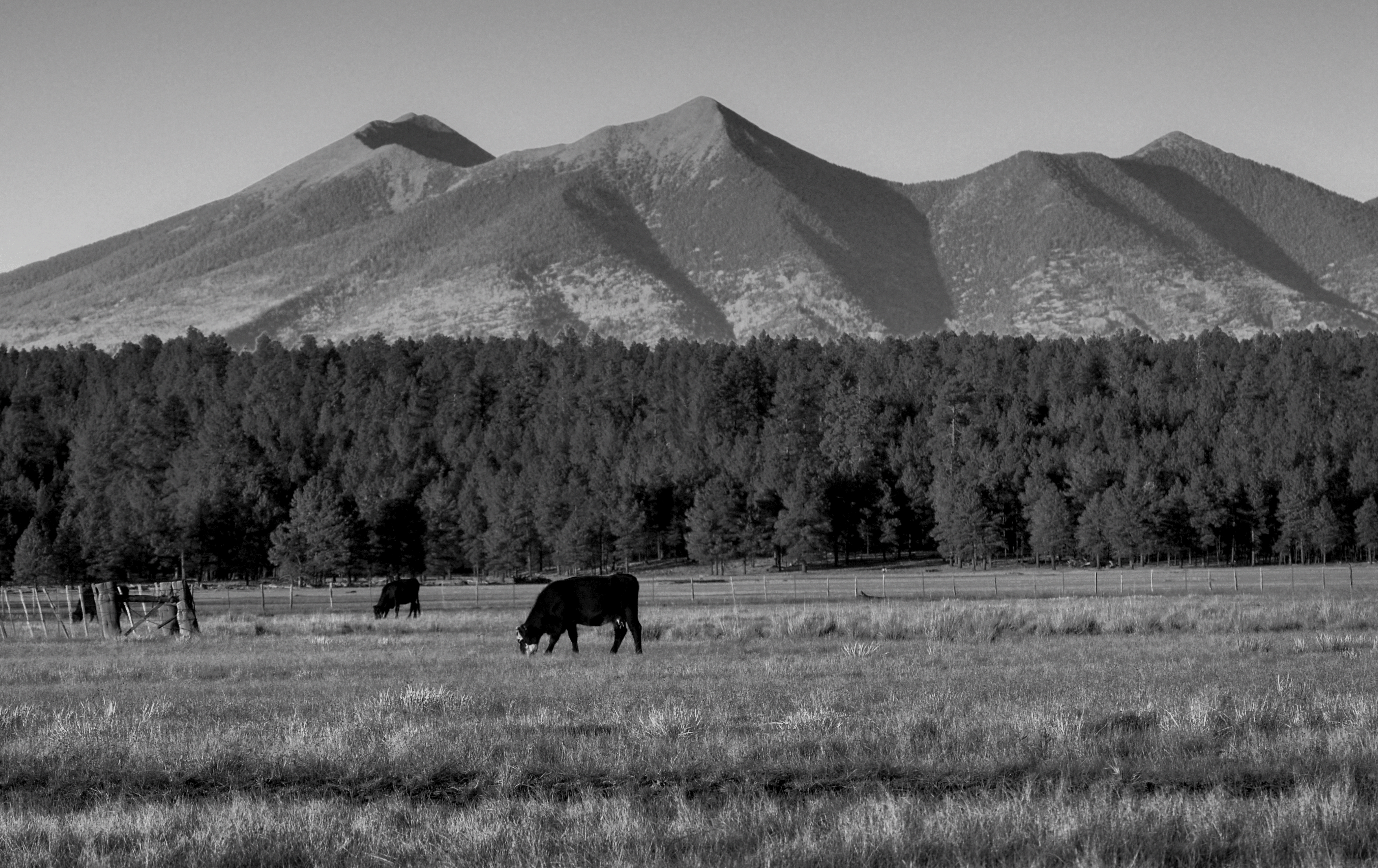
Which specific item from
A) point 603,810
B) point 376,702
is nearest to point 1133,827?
point 603,810

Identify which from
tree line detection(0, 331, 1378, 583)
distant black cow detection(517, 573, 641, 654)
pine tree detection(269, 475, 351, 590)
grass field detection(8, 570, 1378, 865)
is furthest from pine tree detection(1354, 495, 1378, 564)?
distant black cow detection(517, 573, 641, 654)

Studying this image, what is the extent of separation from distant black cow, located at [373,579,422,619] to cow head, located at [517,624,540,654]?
19520mm

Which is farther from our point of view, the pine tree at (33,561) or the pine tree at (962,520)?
the pine tree at (962,520)

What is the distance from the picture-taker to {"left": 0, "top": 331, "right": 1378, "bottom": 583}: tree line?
109 meters

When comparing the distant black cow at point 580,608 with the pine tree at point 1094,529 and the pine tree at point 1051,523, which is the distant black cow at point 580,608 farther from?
the pine tree at point 1094,529

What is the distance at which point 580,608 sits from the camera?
88.0 feet

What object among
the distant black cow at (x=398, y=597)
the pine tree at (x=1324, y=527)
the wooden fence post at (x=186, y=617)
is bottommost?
the pine tree at (x=1324, y=527)

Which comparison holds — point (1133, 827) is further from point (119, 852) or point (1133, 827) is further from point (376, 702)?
point (376, 702)

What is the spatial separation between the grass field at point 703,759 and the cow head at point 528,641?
1.19 m

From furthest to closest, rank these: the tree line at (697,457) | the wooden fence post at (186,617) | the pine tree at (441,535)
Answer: the pine tree at (441,535)
the tree line at (697,457)
the wooden fence post at (186,617)

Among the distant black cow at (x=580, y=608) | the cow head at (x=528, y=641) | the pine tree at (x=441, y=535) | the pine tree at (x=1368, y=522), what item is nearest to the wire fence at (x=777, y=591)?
the pine tree at (x=1368, y=522)

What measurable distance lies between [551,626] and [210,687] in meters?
7.21

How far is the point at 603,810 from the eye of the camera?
11.1 metres

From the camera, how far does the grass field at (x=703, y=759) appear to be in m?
10.2
